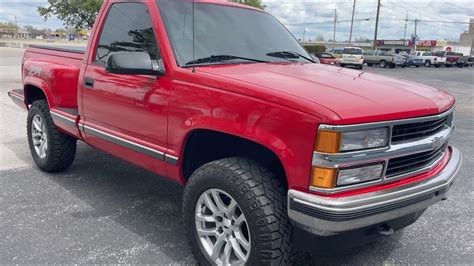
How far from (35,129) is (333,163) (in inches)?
162

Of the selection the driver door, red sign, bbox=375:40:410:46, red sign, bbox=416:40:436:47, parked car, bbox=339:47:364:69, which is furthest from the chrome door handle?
red sign, bbox=416:40:436:47

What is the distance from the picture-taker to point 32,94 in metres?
5.36

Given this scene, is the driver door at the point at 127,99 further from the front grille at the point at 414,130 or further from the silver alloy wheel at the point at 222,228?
the front grille at the point at 414,130

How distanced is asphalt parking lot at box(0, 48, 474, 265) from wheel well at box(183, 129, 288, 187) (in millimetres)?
661

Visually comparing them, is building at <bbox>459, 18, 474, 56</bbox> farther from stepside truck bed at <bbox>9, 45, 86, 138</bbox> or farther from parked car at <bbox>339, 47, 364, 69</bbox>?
stepside truck bed at <bbox>9, 45, 86, 138</bbox>

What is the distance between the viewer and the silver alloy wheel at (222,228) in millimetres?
2689

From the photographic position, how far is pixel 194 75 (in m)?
2.92

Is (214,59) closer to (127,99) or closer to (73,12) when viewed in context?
(127,99)

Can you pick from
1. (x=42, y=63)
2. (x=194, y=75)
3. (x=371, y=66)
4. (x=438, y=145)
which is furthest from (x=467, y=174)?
(x=371, y=66)

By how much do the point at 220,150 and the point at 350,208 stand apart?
1201mm

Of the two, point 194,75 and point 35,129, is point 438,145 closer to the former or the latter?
point 194,75

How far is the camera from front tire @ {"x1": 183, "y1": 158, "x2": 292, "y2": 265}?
247 cm

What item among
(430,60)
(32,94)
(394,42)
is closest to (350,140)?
(32,94)

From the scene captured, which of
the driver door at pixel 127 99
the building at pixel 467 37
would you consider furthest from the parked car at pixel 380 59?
the building at pixel 467 37
